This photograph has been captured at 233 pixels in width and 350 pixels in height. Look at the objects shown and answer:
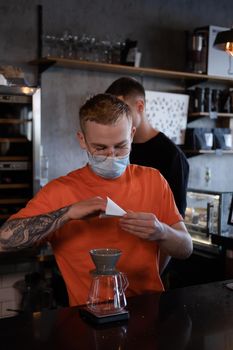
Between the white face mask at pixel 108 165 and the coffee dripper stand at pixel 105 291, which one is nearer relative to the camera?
the coffee dripper stand at pixel 105 291

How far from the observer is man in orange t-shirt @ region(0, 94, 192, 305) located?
5.58ft

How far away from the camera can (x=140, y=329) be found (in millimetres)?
1533

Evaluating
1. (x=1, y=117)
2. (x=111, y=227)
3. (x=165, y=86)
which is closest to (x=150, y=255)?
(x=111, y=227)

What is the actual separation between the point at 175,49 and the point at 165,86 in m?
0.40

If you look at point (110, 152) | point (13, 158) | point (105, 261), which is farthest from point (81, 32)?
point (105, 261)

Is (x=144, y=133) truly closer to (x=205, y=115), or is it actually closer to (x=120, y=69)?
(x=120, y=69)

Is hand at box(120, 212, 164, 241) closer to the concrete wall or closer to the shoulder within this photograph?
the shoulder

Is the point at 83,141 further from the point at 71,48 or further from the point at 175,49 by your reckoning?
the point at 175,49

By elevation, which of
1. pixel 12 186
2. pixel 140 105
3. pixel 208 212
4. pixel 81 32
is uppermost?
pixel 81 32

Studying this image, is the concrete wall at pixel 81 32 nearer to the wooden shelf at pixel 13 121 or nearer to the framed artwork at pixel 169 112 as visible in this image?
the framed artwork at pixel 169 112

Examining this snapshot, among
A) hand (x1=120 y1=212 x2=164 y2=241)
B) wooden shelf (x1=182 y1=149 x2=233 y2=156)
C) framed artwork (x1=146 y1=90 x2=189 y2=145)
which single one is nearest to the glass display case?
wooden shelf (x1=182 y1=149 x2=233 y2=156)

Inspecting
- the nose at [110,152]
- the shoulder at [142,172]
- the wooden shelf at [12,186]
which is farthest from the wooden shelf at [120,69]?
the nose at [110,152]

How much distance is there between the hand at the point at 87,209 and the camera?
1625mm

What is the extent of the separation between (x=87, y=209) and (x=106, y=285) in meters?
0.25
